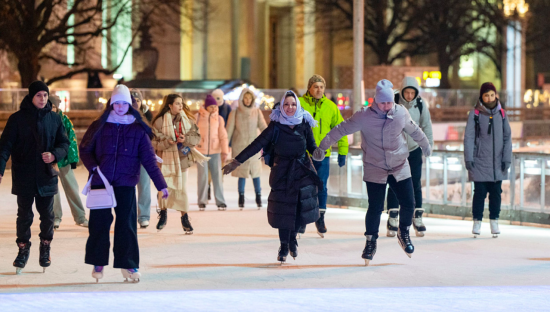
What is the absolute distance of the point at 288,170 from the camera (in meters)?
8.36

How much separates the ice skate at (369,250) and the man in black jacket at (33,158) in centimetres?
295

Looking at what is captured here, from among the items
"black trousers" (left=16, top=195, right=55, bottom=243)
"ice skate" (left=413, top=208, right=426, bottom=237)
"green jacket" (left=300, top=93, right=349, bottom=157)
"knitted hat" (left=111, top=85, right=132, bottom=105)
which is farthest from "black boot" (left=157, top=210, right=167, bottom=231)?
"knitted hat" (left=111, top=85, right=132, bottom=105)

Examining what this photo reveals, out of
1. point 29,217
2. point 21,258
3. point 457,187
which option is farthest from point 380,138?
point 457,187

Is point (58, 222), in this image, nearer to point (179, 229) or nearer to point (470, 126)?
point (179, 229)

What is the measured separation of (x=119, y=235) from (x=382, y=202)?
265 cm

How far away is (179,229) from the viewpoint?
1120cm

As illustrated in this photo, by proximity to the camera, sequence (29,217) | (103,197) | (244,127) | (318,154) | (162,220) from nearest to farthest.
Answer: (103,197) → (29,217) → (318,154) → (162,220) → (244,127)

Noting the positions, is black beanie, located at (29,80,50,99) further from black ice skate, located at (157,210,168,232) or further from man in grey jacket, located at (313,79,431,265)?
black ice skate, located at (157,210,168,232)

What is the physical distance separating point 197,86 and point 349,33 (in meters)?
13.4

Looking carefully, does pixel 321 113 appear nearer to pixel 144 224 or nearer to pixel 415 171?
pixel 415 171

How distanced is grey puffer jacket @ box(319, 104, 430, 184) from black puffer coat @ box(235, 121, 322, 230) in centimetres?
32

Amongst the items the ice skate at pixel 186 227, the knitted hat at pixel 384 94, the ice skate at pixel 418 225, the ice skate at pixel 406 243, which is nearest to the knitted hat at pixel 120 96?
the knitted hat at pixel 384 94

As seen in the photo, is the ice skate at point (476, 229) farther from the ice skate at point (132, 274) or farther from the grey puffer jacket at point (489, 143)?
the ice skate at point (132, 274)

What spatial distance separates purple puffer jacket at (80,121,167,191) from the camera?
7.31 metres
